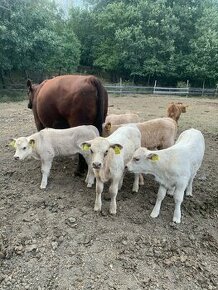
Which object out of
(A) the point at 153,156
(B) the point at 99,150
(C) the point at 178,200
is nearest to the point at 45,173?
(B) the point at 99,150

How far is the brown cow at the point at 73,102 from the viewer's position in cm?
628

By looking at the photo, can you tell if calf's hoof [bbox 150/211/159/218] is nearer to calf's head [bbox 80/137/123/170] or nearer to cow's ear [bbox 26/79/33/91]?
calf's head [bbox 80/137/123/170]

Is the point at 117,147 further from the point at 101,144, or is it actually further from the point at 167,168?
the point at 167,168

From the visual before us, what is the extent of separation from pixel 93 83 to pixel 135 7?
3070cm

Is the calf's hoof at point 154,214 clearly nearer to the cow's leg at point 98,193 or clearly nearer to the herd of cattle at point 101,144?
the herd of cattle at point 101,144

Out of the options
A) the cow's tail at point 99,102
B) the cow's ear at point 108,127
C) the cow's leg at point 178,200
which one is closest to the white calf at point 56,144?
the cow's tail at point 99,102

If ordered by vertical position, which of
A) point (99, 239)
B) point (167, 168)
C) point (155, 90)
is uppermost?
point (167, 168)

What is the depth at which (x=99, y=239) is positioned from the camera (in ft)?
15.0

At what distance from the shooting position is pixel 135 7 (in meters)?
33.8

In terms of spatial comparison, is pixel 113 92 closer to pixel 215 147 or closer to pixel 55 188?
pixel 215 147

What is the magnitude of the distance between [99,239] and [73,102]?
289 centimetres

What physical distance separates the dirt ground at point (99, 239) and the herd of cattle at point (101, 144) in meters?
0.26

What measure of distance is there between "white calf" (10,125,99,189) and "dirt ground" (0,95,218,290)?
1.18ft

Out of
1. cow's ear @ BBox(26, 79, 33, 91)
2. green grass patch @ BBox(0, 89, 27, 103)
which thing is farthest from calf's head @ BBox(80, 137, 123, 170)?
green grass patch @ BBox(0, 89, 27, 103)
